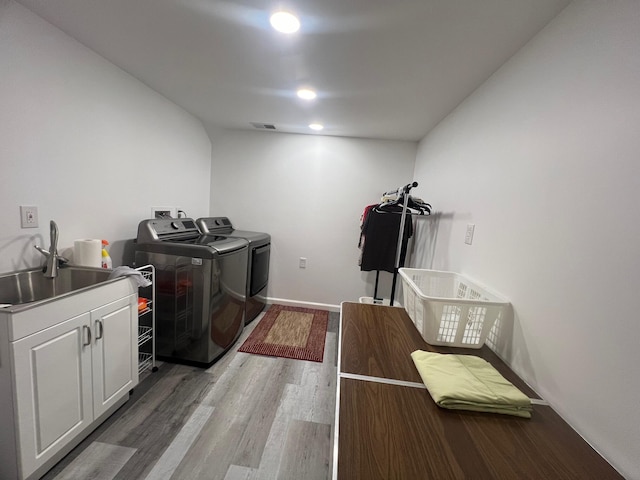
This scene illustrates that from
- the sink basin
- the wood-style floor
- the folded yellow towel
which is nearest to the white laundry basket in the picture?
the folded yellow towel

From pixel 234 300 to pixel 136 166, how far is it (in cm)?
144

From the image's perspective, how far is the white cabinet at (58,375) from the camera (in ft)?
3.52

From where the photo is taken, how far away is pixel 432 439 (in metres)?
0.72

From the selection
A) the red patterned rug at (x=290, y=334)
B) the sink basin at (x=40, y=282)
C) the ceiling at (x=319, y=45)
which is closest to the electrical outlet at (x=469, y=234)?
the ceiling at (x=319, y=45)

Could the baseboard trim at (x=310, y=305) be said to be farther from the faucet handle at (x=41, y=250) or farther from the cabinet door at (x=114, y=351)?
the faucet handle at (x=41, y=250)

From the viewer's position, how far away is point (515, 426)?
2.60ft

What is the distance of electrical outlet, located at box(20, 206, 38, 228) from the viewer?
4.67 ft

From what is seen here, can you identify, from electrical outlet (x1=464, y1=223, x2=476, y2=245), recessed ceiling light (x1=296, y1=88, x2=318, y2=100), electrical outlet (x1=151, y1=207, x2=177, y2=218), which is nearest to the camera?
electrical outlet (x1=464, y1=223, x2=476, y2=245)

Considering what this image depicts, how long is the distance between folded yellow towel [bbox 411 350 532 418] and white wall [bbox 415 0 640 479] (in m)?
0.19

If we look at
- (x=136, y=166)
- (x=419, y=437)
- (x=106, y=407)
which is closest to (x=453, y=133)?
(x=419, y=437)

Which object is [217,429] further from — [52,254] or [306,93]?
[306,93]

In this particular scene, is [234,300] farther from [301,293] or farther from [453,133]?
[453,133]

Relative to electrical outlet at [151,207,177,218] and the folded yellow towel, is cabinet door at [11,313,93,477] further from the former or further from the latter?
the folded yellow towel

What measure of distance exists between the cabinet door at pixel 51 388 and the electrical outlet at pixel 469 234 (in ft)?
7.32
